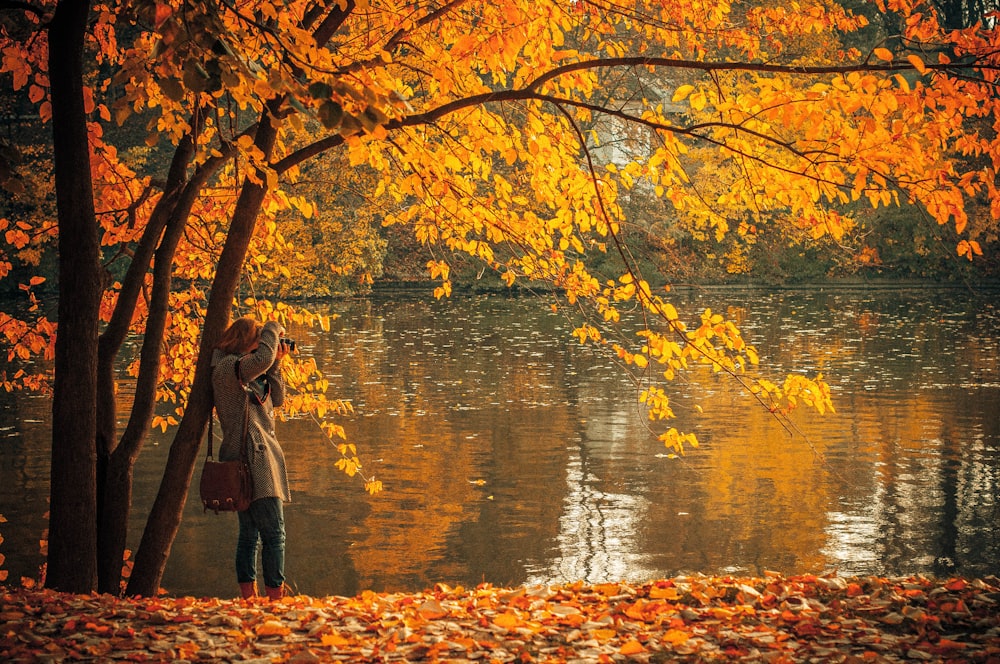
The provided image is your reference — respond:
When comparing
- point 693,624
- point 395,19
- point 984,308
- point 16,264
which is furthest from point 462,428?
point 16,264

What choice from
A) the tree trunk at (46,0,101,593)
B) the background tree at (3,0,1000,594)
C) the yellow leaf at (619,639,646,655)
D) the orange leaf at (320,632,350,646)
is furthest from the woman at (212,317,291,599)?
the yellow leaf at (619,639,646,655)

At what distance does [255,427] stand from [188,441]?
0.63 m

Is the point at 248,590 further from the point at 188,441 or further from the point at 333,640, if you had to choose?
the point at 333,640

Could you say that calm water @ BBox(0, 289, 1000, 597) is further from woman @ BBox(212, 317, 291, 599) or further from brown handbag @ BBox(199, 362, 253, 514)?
brown handbag @ BBox(199, 362, 253, 514)

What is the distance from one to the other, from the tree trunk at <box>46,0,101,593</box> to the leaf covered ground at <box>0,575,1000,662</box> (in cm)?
46

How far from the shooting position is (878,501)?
9.64 meters

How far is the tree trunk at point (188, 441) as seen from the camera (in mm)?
6414

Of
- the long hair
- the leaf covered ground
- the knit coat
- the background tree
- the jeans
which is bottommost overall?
the leaf covered ground

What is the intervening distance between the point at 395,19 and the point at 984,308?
27631 mm

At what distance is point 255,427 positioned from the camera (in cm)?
599

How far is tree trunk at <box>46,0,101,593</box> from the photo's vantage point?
5805 millimetres

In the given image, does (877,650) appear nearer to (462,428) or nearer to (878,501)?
(878,501)

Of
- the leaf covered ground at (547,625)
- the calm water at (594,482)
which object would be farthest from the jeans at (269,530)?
the calm water at (594,482)

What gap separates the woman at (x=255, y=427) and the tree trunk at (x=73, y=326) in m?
0.72
